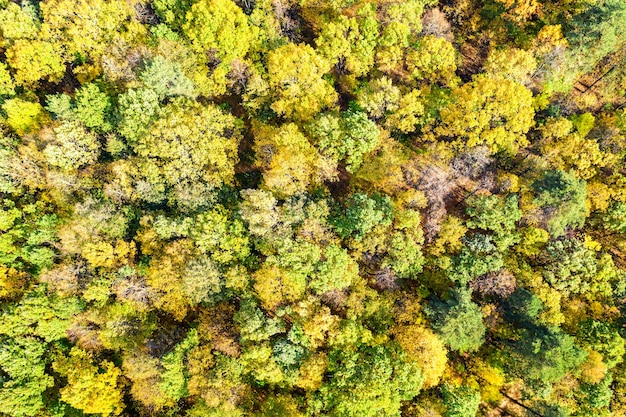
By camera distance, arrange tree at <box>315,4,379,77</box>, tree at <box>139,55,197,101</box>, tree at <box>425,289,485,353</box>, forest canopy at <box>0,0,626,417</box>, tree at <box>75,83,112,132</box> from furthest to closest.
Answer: tree at <box>315,4,379,77</box> < tree at <box>75,83,112,132</box> < tree at <box>139,55,197,101</box> < forest canopy at <box>0,0,626,417</box> < tree at <box>425,289,485,353</box>

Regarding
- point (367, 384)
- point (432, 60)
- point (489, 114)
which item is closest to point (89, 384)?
point (367, 384)

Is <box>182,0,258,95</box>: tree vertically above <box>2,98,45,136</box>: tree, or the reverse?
<box>182,0,258,95</box>: tree

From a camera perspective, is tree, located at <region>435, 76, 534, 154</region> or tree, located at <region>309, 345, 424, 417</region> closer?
tree, located at <region>309, 345, 424, 417</region>

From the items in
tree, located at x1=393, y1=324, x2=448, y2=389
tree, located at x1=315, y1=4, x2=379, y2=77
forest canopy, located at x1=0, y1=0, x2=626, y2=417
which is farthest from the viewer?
tree, located at x1=315, y1=4, x2=379, y2=77

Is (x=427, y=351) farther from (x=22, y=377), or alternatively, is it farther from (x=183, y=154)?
(x=22, y=377)

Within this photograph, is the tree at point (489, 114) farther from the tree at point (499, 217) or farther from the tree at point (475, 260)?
the tree at point (475, 260)

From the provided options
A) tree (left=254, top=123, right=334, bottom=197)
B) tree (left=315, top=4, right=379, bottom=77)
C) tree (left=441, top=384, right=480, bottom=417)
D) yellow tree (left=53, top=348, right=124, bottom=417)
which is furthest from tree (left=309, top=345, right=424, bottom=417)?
tree (left=315, top=4, right=379, bottom=77)

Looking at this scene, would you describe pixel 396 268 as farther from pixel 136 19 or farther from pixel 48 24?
pixel 48 24

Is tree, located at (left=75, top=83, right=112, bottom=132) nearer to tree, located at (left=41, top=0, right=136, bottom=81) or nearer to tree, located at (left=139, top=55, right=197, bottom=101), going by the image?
tree, located at (left=41, top=0, right=136, bottom=81)
